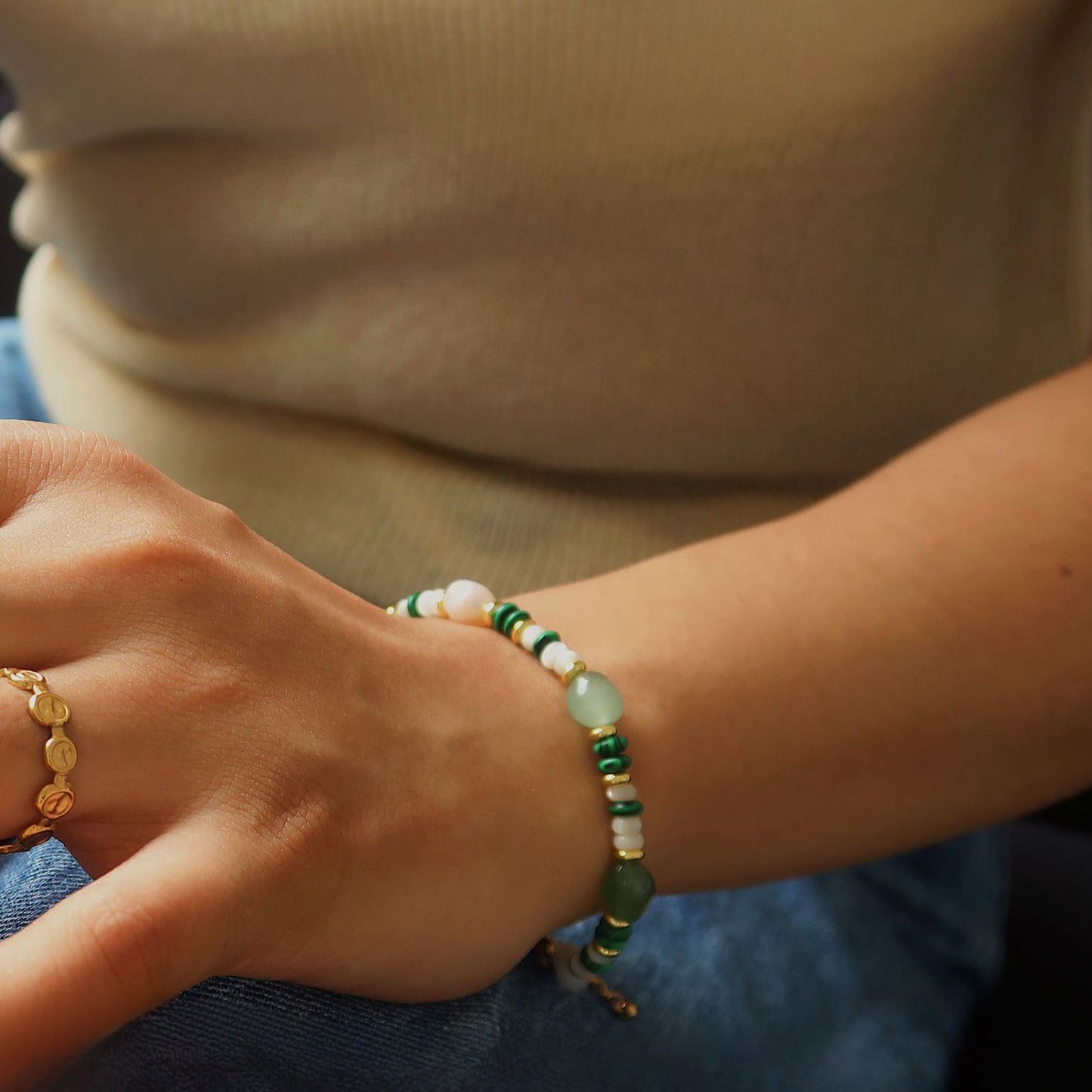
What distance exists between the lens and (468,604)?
0.52 meters

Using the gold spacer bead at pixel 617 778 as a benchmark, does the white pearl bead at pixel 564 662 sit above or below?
above

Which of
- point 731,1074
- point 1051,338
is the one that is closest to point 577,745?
point 731,1074

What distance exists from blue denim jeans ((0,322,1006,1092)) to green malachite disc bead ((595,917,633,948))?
0.04 metres

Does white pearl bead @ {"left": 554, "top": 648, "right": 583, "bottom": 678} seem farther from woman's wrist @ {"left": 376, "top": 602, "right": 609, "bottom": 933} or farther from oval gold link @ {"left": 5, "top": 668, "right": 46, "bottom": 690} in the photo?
oval gold link @ {"left": 5, "top": 668, "right": 46, "bottom": 690}

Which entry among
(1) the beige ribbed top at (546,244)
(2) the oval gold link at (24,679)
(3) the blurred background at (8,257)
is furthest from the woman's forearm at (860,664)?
(3) the blurred background at (8,257)

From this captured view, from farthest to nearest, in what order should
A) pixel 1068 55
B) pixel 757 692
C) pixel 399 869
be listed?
pixel 1068 55 < pixel 757 692 < pixel 399 869

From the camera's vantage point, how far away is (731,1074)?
1.95 ft

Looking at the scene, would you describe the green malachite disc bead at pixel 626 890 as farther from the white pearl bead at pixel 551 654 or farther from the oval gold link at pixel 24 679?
the oval gold link at pixel 24 679

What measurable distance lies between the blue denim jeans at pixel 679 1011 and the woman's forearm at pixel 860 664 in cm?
9

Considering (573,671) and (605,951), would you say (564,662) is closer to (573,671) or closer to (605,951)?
(573,671)

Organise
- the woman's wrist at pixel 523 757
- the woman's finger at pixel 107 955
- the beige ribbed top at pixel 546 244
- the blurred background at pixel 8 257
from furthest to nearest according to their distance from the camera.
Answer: the blurred background at pixel 8 257 → the beige ribbed top at pixel 546 244 → the woman's wrist at pixel 523 757 → the woman's finger at pixel 107 955

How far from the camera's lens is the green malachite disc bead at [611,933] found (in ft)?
1.62

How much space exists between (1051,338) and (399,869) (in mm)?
541

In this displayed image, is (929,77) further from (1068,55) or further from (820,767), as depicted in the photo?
(820,767)
